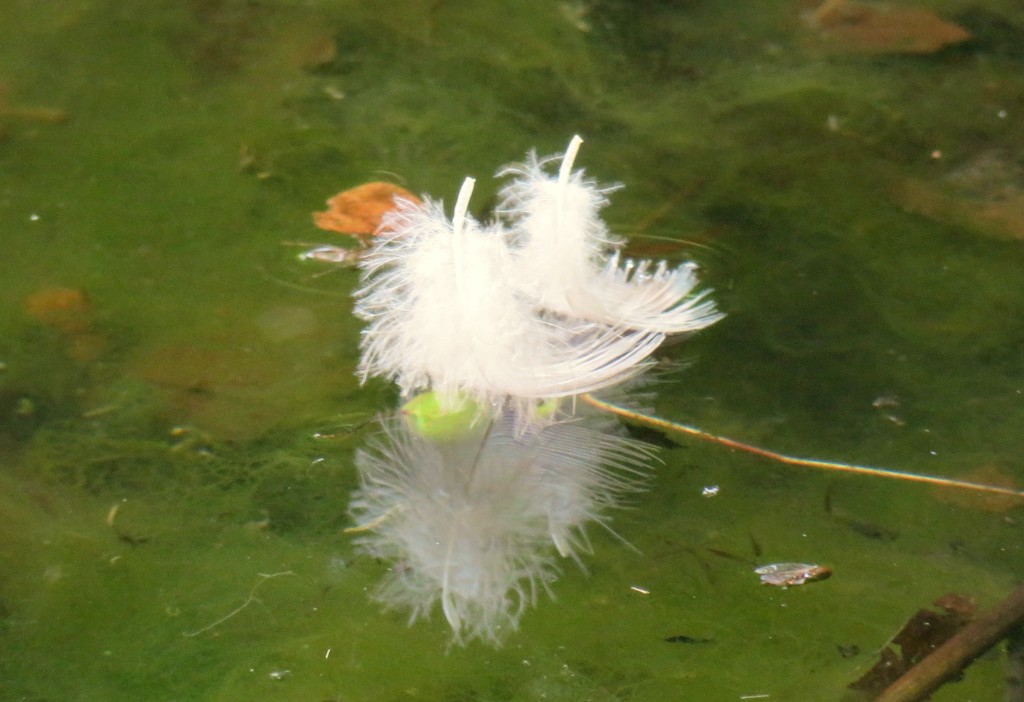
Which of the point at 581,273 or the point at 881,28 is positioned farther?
the point at 881,28

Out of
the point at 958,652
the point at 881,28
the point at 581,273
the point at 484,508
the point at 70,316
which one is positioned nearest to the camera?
the point at 958,652

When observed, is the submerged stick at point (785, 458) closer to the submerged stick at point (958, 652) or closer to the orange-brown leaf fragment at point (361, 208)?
the submerged stick at point (958, 652)

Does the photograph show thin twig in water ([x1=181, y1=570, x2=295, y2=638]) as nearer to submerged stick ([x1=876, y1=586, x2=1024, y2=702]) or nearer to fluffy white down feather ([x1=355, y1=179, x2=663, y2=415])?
fluffy white down feather ([x1=355, y1=179, x2=663, y2=415])

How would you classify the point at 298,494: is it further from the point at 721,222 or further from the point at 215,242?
the point at 721,222

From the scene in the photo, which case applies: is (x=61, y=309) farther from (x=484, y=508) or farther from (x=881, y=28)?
(x=881, y=28)

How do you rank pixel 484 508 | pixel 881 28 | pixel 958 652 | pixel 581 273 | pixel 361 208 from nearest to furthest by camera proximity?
1. pixel 958 652
2. pixel 484 508
3. pixel 581 273
4. pixel 361 208
5. pixel 881 28

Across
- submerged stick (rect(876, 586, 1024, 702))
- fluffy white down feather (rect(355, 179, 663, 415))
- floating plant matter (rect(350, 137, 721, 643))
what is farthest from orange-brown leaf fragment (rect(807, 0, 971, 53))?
submerged stick (rect(876, 586, 1024, 702))

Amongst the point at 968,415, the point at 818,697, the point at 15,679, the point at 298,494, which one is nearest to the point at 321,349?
the point at 298,494

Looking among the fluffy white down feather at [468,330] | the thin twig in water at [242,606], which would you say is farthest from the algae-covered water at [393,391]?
the fluffy white down feather at [468,330]

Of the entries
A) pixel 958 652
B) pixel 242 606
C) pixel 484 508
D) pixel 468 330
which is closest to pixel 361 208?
pixel 468 330
